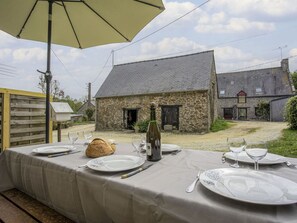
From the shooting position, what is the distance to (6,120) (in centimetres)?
271

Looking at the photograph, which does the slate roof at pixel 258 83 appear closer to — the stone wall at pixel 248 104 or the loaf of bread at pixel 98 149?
the stone wall at pixel 248 104

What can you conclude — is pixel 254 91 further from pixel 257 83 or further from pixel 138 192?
pixel 138 192

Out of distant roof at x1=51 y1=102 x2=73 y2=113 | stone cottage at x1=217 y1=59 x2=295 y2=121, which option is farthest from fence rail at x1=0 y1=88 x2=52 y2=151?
stone cottage at x1=217 y1=59 x2=295 y2=121

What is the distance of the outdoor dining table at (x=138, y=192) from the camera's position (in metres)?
0.57

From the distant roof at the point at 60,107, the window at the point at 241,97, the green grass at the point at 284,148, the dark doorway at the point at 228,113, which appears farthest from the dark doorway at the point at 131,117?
the window at the point at 241,97

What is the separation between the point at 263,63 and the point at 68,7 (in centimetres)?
2450

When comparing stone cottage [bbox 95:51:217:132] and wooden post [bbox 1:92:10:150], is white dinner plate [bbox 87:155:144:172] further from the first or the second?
stone cottage [bbox 95:51:217:132]

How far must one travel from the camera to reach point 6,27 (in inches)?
88.4

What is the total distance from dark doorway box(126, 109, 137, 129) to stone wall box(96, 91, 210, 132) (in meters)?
0.42

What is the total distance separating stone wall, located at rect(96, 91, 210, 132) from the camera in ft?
37.0

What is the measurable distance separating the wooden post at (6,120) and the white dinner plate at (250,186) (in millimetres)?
2964

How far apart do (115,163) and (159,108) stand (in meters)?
11.4

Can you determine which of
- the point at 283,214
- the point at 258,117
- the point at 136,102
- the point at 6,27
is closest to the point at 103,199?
the point at 283,214

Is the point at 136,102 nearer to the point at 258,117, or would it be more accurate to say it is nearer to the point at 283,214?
the point at 283,214
